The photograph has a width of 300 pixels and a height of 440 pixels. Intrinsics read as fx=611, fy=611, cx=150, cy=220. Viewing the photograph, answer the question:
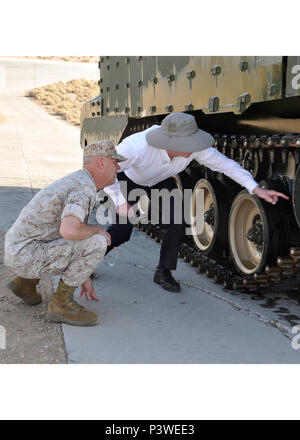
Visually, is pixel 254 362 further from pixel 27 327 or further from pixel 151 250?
pixel 151 250

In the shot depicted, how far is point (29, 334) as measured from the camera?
4211 millimetres

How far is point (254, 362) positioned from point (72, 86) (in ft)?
129

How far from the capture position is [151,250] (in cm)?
700

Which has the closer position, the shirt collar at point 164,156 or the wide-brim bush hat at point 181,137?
the wide-brim bush hat at point 181,137

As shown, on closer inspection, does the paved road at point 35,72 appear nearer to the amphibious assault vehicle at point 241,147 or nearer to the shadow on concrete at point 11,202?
the shadow on concrete at point 11,202

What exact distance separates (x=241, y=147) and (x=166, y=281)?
136cm

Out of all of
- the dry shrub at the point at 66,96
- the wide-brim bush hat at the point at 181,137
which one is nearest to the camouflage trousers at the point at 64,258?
the wide-brim bush hat at the point at 181,137

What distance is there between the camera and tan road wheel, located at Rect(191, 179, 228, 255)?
587 cm

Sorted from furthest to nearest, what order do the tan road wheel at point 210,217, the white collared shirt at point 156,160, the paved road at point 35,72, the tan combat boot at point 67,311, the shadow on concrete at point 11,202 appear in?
1. the paved road at point 35,72
2. the shadow on concrete at point 11,202
3. the tan road wheel at point 210,217
4. the white collared shirt at point 156,160
5. the tan combat boot at point 67,311

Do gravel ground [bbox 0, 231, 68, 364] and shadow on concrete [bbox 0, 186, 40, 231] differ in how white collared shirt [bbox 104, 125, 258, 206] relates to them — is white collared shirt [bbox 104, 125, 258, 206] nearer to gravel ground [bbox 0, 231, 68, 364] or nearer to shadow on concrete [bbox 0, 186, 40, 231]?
gravel ground [bbox 0, 231, 68, 364]

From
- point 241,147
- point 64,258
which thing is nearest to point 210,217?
point 241,147

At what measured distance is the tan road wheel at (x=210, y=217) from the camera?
231 inches

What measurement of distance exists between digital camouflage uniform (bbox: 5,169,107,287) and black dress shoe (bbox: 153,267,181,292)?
1.17m

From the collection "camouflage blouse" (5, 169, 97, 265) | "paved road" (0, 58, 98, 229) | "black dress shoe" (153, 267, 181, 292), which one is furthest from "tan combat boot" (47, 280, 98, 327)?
"paved road" (0, 58, 98, 229)
